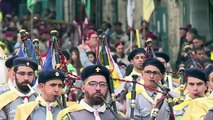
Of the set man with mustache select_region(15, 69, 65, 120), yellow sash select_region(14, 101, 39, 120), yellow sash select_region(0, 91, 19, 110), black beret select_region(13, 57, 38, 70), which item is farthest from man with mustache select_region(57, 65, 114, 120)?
black beret select_region(13, 57, 38, 70)

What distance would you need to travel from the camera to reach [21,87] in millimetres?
17641

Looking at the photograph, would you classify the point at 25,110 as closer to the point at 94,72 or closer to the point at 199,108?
the point at 94,72

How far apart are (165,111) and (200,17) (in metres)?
13.3

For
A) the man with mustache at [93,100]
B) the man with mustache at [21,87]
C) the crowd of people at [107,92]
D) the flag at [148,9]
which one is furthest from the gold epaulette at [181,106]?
the flag at [148,9]

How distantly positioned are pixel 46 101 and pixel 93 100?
1.36 meters

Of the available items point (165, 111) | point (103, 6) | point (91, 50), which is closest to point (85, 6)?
point (91, 50)

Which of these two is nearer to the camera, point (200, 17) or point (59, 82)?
point (59, 82)

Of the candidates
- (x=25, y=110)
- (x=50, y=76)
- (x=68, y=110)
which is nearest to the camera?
(x=68, y=110)

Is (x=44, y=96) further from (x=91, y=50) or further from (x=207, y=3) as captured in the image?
(x=207, y=3)

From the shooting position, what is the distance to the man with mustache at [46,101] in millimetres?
15617

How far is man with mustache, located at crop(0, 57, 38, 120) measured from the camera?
57.2ft

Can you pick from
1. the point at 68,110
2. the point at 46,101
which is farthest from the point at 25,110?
the point at 68,110

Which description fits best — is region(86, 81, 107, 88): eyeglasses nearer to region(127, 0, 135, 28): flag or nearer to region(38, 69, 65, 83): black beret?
region(38, 69, 65, 83): black beret

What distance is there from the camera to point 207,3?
2958cm
